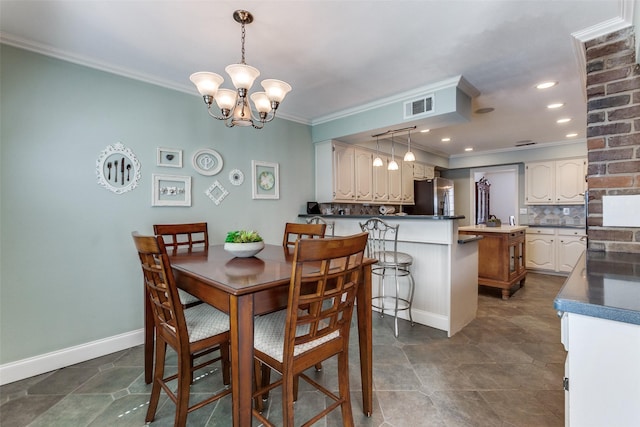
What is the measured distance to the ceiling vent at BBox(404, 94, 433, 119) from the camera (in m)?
2.83

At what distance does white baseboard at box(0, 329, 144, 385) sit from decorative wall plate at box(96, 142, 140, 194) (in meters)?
1.26

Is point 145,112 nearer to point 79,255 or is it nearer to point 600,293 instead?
point 79,255

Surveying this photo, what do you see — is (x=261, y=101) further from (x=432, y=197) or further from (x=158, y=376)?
(x=432, y=197)

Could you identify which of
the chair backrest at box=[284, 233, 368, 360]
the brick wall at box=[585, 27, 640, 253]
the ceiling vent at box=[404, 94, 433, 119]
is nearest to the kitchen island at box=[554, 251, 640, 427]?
the chair backrest at box=[284, 233, 368, 360]

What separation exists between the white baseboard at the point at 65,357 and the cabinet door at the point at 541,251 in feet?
20.1

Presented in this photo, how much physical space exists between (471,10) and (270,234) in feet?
9.19

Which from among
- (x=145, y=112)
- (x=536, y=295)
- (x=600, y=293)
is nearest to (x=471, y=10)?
(x=600, y=293)

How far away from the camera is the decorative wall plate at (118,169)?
7.79ft

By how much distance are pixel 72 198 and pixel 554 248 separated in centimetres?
667

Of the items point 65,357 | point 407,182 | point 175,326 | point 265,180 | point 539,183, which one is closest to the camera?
point 175,326

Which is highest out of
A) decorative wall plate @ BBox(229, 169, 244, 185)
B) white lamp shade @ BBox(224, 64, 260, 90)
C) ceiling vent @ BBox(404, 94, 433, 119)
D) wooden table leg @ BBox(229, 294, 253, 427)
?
ceiling vent @ BBox(404, 94, 433, 119)

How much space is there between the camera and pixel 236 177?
3.22 m

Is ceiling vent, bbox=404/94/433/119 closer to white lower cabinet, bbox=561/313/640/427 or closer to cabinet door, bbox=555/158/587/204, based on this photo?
white lower cabinet, bbox=561/313/640/427

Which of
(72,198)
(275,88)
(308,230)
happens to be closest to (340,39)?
(275,88)
